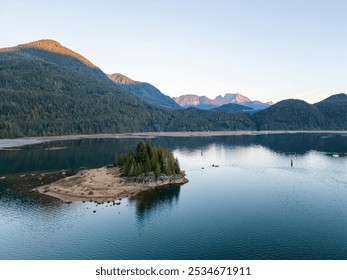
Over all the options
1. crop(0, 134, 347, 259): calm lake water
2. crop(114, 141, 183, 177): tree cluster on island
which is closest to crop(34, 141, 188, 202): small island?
crop(114, 141, 183, 177): tree cluster on island

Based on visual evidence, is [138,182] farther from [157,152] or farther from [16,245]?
[16,245]

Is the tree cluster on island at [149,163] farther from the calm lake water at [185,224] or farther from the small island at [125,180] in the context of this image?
the calm lake water at [185,224]

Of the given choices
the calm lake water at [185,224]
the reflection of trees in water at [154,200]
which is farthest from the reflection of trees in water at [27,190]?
the reflection of trees in water at [154,200]

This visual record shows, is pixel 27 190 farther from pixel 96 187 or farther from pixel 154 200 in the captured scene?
pixel 154 200

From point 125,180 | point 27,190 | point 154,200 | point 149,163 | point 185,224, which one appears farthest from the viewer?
point 149,163

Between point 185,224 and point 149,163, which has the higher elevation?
point 149,163

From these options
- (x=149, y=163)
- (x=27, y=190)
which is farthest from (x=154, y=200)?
(x=27, y=190)

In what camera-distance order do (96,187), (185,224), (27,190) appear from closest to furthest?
(185,224)
(27,190)
(96,187)
